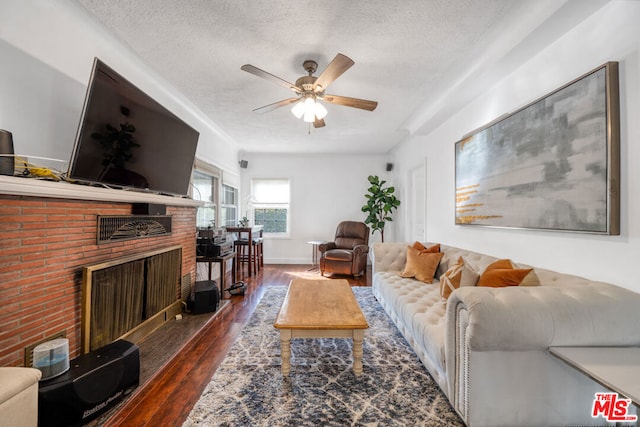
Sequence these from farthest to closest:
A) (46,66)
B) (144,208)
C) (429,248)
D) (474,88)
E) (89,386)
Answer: (429,248) < (474,88) < (144,208) < (46,66) < (89,386)

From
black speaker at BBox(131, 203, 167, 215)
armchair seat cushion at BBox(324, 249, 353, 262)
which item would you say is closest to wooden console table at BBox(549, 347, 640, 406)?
black speaker at BBox(131, 203, 167, 215)

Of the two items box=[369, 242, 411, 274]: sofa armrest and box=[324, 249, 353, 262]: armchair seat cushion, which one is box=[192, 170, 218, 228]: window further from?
box=[369, 242, 411, 274]: sofa armrest

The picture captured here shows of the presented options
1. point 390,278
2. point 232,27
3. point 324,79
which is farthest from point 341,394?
point 232,27

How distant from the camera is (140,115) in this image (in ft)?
6.98

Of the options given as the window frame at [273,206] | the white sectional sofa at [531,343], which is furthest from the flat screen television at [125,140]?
the window frame at [273,206]

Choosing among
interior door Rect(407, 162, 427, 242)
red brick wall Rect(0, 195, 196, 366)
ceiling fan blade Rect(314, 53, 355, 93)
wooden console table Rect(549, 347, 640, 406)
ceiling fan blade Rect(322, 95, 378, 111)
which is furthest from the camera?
interior door Rect(407, 162, 427, 242)

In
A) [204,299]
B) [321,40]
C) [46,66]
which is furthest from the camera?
[204,299]

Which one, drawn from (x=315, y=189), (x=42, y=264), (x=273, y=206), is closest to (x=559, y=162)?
(x=42, y=264)

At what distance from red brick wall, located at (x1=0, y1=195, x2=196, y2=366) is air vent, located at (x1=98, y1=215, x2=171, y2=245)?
0.17 feet

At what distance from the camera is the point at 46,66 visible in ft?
5.79

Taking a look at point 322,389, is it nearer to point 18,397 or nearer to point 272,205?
point 18,397

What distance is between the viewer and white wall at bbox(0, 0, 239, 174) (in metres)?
1.56

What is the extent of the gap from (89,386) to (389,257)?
3.04m

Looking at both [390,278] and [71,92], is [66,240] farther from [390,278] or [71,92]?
[390,278]
